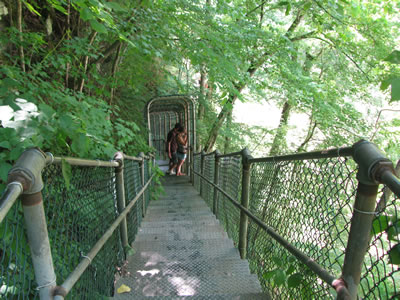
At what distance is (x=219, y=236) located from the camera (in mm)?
3346

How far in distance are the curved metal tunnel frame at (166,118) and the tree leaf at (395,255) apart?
7837 millimetres

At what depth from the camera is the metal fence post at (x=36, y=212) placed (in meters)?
0.84

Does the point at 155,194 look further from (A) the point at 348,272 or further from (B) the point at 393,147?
(B) the point at 393,147

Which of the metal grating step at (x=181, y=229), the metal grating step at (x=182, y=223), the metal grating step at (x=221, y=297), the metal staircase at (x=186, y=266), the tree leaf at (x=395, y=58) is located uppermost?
the tree leaf at (x=395, y=58)

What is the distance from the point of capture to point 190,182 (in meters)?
8.87

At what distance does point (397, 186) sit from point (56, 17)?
17.4 ft

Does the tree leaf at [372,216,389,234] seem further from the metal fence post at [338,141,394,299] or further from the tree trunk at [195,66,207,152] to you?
the tree trunk at [195,66,207,152]

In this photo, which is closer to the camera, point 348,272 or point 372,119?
point 348,272

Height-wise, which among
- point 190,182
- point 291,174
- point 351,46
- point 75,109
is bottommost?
point 190,182

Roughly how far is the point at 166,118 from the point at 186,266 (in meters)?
9.71

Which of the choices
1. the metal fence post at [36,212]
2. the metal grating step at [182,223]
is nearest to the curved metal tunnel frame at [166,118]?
the metal grating step at [182,223]


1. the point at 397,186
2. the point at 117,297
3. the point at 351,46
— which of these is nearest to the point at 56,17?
the point at 117,297

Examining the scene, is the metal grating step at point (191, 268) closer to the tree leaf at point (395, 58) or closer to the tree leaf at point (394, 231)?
the tree leaf at point (394, 231)

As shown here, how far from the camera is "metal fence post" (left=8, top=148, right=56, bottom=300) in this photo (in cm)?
84
